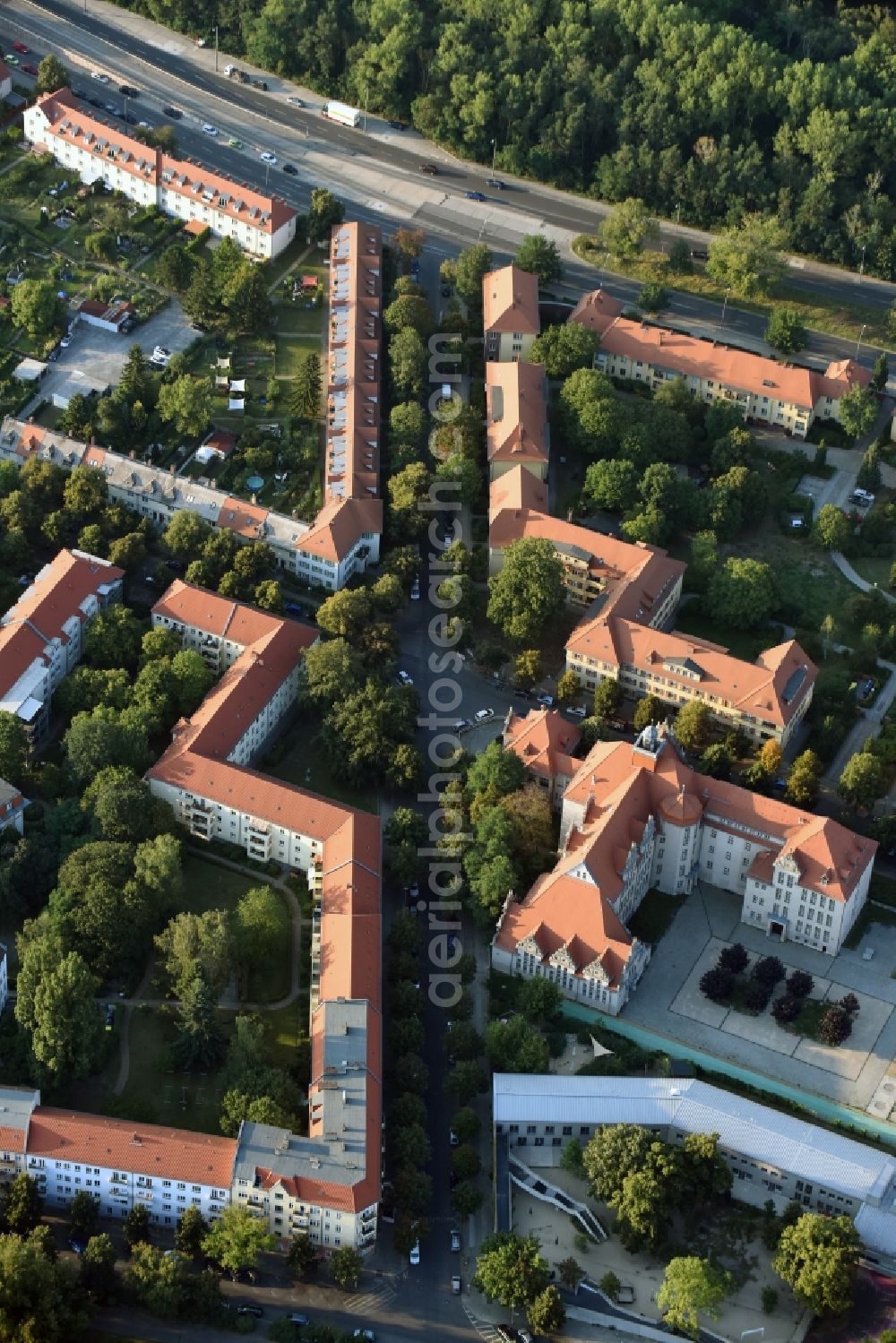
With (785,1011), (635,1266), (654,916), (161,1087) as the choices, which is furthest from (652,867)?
(161,1087)

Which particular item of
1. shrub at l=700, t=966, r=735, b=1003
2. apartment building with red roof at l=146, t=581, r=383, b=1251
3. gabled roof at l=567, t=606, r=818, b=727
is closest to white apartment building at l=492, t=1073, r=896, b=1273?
shrub at l=700, t=966, r=735, b=1003

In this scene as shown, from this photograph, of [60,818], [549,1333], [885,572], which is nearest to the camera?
[549,1333]

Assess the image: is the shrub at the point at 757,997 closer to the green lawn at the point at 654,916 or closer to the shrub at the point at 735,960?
the shrub at the point at 735,960

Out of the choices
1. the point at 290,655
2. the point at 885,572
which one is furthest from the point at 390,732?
the point at 885,572

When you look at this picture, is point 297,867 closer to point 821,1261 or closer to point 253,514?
point 253,514

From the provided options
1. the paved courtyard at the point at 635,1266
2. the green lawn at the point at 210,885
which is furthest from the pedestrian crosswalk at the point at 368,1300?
the green lawn at the point at 210,885

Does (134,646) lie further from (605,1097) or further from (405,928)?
(605,1097)

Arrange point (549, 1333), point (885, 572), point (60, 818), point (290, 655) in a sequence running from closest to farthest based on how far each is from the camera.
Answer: point (549, 1333), point (60, 818), point (290, 655), point (885, 572)
